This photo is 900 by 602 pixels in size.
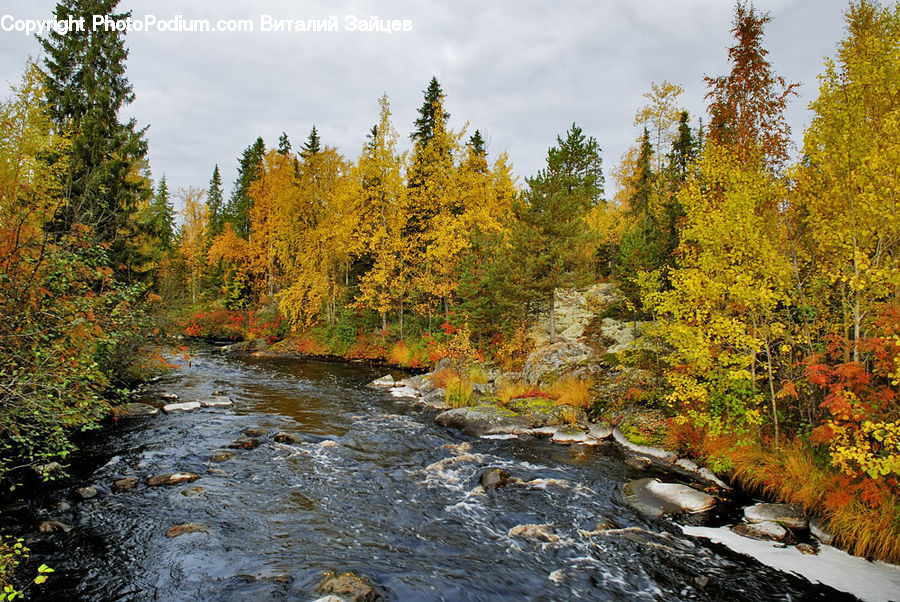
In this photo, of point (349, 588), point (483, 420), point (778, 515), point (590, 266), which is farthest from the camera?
point (590, 266)

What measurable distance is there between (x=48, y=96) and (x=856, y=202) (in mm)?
27892

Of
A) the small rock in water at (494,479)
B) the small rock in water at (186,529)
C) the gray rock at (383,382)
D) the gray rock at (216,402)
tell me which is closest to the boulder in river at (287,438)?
the small rock in water at (186,529)

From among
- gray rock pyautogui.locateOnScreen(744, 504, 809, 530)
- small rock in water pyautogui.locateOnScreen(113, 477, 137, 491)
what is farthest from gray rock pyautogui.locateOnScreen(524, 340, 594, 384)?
small rock in water pyautogui.locateOnScreen(113, 477, 137, 491)

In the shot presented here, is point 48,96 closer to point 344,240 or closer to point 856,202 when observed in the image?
point 344,240

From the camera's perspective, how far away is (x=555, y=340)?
21.0 m

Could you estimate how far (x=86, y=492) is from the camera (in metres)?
8.80

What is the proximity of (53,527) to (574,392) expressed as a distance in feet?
46.9

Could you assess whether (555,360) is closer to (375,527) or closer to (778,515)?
(778,515)

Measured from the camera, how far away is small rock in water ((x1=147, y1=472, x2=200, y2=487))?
9.59m

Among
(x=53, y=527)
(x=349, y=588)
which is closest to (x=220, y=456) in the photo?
(x=53, y=527)

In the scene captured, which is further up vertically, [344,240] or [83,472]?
[344,240]

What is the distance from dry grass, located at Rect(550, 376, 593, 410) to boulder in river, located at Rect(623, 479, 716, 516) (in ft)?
18.3

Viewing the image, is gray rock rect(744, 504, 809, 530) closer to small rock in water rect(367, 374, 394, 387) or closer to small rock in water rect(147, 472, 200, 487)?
small rock in water rect(147, 472, 200, 487)

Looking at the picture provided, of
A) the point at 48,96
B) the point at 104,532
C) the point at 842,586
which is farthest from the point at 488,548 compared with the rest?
the point at 48,96
